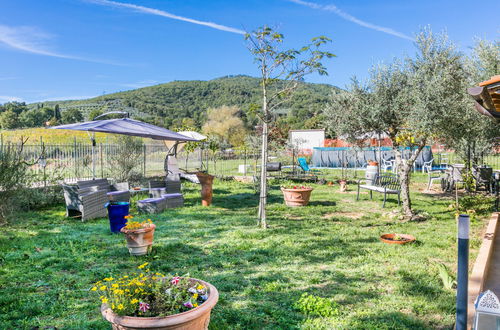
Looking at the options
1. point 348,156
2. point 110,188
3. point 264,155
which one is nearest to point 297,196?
point 264,155

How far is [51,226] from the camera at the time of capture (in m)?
6.87

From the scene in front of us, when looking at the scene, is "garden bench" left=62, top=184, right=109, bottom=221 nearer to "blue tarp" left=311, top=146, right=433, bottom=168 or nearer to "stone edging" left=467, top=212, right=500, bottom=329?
"stone edging" left=467, top=212, right=500, bottom=329

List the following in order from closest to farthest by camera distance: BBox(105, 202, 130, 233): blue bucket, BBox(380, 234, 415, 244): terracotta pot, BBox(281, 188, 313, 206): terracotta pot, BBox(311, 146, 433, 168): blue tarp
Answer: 1. BBox(380, 234, 415, 244): terracotta pot
2. BBox(105, 202, 130, 233): blue bucket
3. BBox(281, 188, 313, 206): terracotta pot
4. BBox(311, 146, 433, 168): blue tarp

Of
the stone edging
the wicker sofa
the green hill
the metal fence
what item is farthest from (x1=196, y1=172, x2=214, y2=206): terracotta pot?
the green hill

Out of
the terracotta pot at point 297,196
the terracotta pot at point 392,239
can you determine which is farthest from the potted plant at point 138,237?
the terracotta pot at point 297,196

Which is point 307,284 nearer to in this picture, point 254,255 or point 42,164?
point 254,255

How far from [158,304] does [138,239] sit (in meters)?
2.69

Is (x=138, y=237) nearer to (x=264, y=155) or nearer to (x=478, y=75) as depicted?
(x=264, y=155)

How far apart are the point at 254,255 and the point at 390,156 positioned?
1939 centimetres

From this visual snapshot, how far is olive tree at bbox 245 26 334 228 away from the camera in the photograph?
6.46 m

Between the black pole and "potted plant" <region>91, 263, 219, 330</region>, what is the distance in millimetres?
1660

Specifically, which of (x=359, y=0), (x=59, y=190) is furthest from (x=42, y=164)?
(x=359, y=0)

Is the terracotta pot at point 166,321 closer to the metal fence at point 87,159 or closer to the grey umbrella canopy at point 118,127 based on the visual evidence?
the grey umbrella canopy at point 118,127

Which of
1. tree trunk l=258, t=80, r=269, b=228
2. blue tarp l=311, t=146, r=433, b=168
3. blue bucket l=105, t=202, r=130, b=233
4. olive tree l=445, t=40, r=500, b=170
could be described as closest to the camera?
blue bucket l=105, t=202, r=130, b=233
